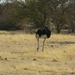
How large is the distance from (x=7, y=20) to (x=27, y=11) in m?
7.37

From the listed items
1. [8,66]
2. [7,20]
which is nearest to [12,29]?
[7,20]

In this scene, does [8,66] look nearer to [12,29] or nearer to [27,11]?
[27,11]

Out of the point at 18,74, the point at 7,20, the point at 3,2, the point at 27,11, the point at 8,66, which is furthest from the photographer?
the point at 3,2

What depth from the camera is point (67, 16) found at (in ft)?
129

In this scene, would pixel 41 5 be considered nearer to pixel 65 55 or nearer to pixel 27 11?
pixel 27 11

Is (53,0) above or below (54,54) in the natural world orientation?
above

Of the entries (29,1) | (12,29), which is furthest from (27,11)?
(12,29)

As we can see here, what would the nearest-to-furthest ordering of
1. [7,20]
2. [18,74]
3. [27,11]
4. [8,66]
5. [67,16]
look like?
[18,74], [8,66], [67,16], [27,11], [7,20]

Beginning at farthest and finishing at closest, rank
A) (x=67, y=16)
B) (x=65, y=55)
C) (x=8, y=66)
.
Result: (x=67, y=16) → (x=65, y=55) → (x=8, y=66)

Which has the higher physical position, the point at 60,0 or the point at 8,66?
the point at 60,0

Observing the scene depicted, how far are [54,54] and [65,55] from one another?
0.52 m

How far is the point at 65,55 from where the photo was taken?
49.1ft

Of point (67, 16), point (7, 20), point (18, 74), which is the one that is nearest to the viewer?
point (18, 74)

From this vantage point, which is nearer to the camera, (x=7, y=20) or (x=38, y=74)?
(x=38, y=74)
